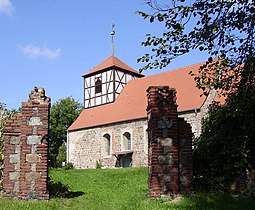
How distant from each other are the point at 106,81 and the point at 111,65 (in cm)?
157

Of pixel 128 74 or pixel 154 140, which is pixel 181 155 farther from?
pixel 128 74

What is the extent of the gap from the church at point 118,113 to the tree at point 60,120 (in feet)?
53.5

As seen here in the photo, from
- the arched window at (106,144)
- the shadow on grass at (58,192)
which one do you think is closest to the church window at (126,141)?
the arched window at (106,144)

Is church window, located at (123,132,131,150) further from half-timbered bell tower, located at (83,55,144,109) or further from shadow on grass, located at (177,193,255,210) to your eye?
shadow on grass, located at (177,193,255,210)

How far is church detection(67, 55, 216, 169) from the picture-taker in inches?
1072

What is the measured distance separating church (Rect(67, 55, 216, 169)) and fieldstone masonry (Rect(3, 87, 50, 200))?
54.4 feet

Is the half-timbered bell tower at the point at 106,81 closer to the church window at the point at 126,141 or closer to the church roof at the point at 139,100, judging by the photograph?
the church roof at the point at 139,100

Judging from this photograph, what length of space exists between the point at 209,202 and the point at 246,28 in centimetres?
367

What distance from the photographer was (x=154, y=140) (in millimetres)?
8719

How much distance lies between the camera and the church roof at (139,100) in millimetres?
26250

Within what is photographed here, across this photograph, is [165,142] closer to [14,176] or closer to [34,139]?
[34,139]

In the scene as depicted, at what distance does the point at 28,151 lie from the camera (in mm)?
8836

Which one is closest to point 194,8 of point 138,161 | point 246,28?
point 246,28

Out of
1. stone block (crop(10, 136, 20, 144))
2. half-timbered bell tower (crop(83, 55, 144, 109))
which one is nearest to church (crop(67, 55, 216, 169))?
half-timbered bell tower (crop(83, 55, 144, 109))
